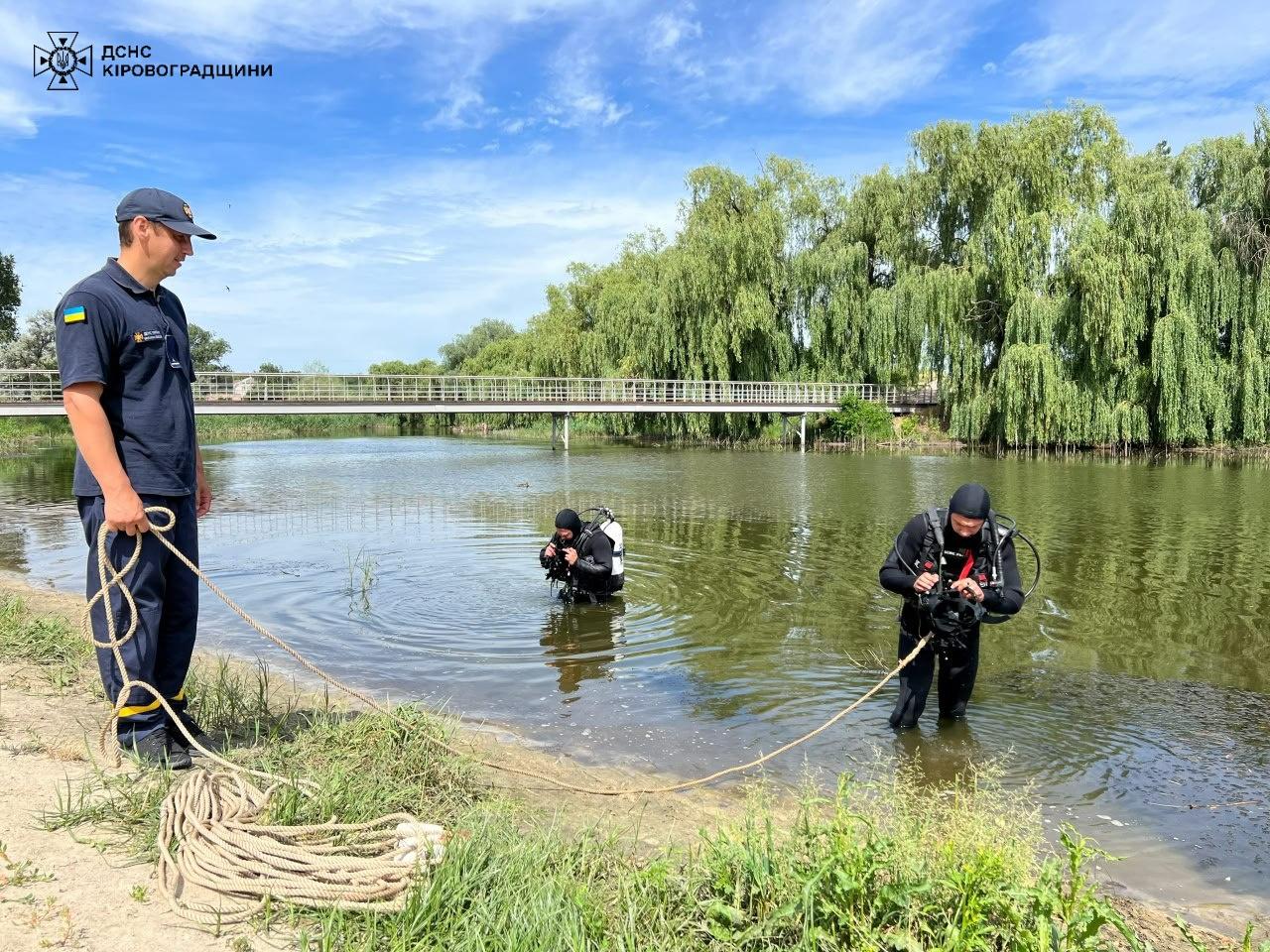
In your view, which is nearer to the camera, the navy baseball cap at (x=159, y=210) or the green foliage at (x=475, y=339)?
the navy baseball cap at (x=159, y=210)

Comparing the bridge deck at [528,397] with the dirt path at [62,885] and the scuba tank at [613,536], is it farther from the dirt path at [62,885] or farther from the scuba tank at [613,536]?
the dirt path at [62,885]

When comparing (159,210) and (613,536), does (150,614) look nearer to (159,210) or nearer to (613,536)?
(159,210)

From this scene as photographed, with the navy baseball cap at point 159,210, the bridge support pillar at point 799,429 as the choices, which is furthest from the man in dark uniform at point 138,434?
the bridge support pillar at point 799,429

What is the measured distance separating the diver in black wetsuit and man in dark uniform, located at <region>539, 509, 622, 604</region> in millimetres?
3655

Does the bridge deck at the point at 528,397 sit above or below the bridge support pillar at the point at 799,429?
above

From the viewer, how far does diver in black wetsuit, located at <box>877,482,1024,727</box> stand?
4.99 m

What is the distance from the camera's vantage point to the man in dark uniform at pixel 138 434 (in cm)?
341

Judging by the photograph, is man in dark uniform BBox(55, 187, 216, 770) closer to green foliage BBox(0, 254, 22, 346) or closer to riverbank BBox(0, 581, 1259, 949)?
riverbank BBox(0, 581, 1259, 949)

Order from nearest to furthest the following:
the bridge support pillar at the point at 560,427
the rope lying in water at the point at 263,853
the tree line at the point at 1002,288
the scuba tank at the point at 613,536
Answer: the rope lying in water at the point at 263,853 < the scuba tank at the point at 613,536 < the tree line at the point at 1002,288 < the bridge support pillar at the point at 560,427

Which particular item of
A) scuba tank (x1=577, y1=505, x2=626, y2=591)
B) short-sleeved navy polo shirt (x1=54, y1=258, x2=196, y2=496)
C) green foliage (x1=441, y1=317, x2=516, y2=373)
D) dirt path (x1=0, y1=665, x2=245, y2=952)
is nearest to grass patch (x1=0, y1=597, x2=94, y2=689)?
dirt path (x1=0, y1=665, x2=245, y2=952)

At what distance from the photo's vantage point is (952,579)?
207 inches

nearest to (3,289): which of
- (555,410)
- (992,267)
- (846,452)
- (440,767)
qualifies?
(555,410)

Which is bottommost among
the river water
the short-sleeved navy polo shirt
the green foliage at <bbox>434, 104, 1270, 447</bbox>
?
the river water

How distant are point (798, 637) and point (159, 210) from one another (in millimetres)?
5948
